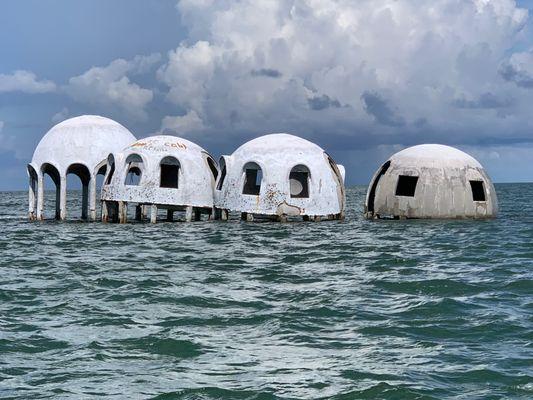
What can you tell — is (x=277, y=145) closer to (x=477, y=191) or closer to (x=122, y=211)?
(x=122, y=211)

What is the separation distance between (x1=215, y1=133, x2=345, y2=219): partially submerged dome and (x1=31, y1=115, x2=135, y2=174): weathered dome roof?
5.97 m

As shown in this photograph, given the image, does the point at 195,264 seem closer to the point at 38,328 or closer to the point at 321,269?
the point at 321,269

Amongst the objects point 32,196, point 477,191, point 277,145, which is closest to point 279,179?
point 277,145

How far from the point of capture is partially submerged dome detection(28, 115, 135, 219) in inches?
1375

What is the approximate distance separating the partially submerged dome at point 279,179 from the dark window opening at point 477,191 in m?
6.25

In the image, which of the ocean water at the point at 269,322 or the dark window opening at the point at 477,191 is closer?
the ocean water at the point at 269,322

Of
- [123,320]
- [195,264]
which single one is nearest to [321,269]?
[195,264]

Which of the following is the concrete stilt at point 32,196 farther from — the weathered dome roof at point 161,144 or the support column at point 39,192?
the weathered dome roof at point 161,144

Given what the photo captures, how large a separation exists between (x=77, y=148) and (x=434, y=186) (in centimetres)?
1619

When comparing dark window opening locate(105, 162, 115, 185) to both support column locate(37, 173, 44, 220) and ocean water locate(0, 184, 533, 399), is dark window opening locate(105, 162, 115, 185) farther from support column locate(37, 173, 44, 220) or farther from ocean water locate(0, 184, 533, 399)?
ocean water locate(0, 184, 533, 399)

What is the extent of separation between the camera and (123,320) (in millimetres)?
11367

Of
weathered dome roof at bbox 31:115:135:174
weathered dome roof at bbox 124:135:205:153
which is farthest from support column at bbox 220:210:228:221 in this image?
weathered dome roof at bbox 31:115:135:174

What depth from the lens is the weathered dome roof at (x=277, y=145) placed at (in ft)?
104

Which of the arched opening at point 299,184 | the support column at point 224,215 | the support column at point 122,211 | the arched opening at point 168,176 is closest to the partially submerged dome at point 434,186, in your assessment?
the arched opening at point 299,184
